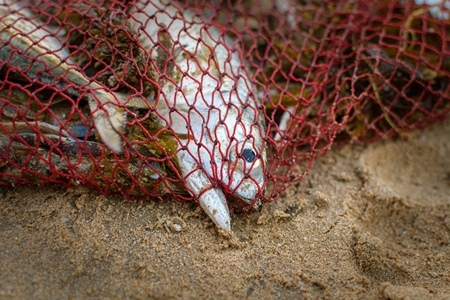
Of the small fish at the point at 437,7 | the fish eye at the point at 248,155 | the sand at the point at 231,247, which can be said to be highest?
the small fish at the point at 437,7

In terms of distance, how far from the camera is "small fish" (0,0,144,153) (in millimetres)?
2195

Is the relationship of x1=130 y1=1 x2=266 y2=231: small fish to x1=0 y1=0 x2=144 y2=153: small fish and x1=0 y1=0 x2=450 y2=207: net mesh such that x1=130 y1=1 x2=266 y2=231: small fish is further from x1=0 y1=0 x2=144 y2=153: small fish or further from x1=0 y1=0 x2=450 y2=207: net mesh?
x1=0 y1=0 x2=144 y2=153: small fish

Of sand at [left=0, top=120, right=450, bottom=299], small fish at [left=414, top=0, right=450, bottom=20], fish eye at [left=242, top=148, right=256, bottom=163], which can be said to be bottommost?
sand at [left=0, top=120, right=450, bottom=299]

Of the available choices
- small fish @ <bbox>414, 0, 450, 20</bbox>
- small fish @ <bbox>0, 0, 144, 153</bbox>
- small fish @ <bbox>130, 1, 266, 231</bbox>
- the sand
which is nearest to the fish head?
small fish @ <bbox>130, 1, 266, 231</bbox>

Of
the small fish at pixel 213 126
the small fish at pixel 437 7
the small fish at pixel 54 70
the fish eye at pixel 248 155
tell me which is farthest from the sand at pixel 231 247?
the small fish at pixel 437 7

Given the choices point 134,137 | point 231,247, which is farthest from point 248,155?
point 134,137

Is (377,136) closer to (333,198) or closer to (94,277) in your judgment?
(333,198)

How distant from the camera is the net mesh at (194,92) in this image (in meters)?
2.38

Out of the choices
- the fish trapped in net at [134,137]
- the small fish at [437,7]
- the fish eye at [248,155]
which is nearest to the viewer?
the fish trapped in net at [134,137]

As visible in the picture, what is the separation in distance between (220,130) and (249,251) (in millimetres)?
733

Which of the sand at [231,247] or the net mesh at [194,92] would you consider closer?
the sand at [231,247]

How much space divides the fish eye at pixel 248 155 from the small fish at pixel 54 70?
2.18 feet

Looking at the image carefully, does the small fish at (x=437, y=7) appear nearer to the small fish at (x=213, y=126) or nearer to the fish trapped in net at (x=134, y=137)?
the small fish at (x=213, y=126)

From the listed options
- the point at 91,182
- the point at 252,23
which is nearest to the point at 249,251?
the point at 91,182
